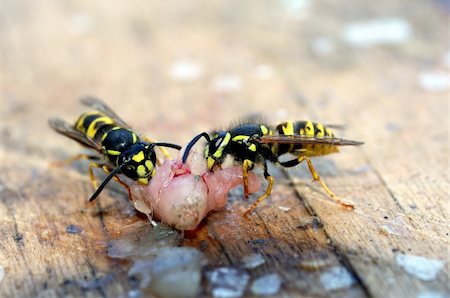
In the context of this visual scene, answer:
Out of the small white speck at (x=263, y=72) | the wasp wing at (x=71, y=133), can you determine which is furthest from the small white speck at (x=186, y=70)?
the wasp wing at (x=71, y=133)

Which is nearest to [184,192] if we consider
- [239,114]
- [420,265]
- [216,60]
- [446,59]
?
[420,265]

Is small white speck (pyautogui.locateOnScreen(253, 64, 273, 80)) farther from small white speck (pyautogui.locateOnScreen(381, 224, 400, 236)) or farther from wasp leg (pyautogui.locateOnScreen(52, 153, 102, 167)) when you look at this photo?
small white speck (pyautogui.locateOnScreen(381, 224, 400, 236))

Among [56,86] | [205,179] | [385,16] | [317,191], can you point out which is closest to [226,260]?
[205,179]

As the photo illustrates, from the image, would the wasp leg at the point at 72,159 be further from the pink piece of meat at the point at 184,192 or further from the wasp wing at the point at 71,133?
the pink piece of meat at the point at 184,192

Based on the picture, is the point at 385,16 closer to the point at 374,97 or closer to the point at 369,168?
the point at 374,97

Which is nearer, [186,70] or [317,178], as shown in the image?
[317,178]

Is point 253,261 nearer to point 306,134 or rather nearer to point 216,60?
point 306,134
